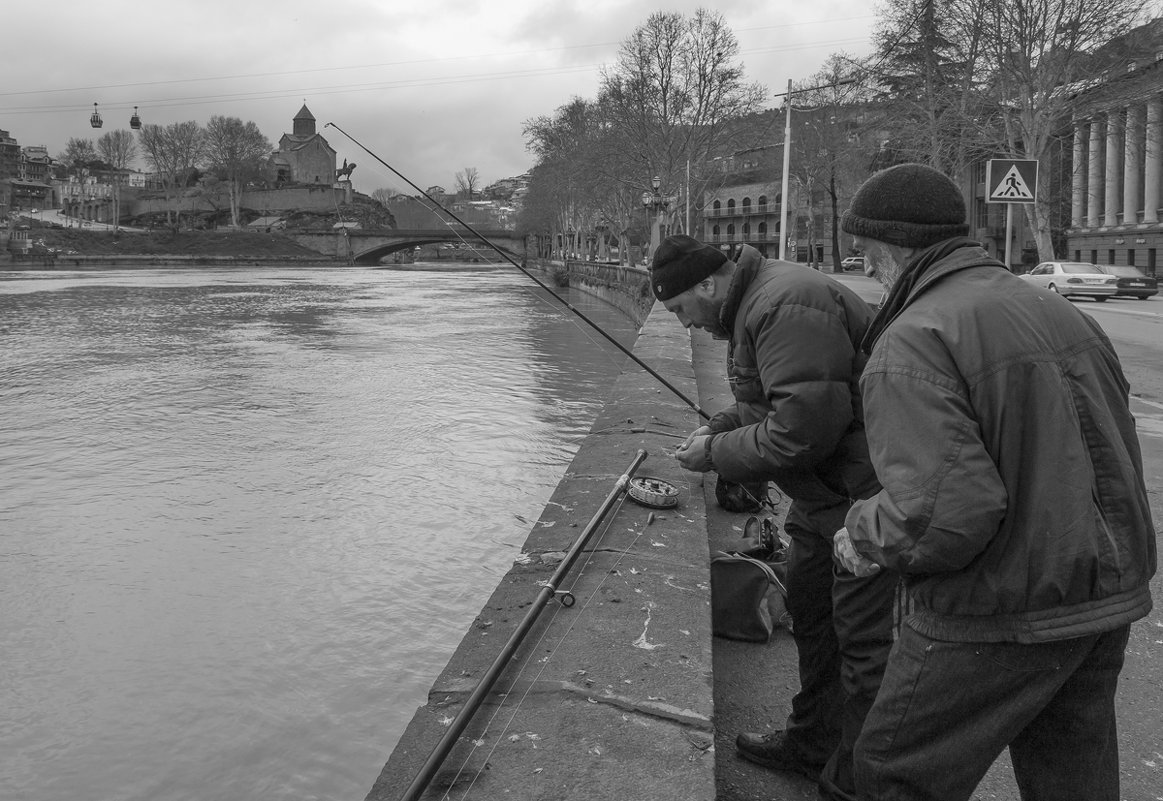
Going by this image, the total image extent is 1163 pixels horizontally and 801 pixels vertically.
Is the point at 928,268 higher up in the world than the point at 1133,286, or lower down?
higher up

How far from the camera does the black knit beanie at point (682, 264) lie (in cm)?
309

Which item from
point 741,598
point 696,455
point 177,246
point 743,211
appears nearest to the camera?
point 696,455

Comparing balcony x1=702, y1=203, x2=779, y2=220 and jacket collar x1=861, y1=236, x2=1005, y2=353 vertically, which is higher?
balcony x1=702, y1=203, x2=779, y2=220

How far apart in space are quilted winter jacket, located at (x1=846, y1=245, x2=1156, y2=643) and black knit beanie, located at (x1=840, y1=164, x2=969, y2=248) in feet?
0.89

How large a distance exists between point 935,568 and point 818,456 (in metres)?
0.91

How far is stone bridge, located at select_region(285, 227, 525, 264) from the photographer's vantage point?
9588 cm

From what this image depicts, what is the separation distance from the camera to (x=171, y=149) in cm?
13012

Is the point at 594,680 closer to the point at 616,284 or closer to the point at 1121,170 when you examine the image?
the point at 616,284

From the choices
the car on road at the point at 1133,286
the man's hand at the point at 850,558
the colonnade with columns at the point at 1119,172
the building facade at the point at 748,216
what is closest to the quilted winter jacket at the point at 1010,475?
the man's hand at the point at 850,558

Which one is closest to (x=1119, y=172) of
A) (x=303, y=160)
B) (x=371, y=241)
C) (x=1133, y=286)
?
(x=1133, y=286)

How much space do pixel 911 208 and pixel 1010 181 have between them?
10.7m

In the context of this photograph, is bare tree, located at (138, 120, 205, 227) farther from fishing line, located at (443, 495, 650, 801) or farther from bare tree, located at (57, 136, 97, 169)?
fishing line, located at (443, 495, 650, 801)

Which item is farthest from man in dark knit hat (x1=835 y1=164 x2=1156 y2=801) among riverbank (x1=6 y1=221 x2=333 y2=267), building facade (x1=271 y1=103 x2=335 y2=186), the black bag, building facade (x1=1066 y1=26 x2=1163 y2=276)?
building facade (x1=271 y1=103 x2=335 y2=186)

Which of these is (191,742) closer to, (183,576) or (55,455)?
(183,576)
